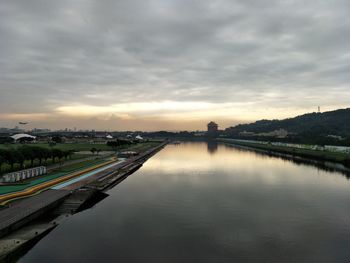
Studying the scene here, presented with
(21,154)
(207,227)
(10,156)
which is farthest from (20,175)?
(207,227)

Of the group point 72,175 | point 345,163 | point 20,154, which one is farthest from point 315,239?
point 345,163

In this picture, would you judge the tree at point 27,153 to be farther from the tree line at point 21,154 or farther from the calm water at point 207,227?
the calm water at point 207,227

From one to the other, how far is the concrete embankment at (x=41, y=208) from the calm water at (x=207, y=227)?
743mm

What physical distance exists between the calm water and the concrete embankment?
0.74 m

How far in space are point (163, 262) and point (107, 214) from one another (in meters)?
8.27

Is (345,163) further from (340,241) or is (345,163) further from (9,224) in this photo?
(9,224)

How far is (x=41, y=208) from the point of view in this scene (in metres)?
18.8

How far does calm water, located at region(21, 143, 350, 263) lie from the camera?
47.5 ft

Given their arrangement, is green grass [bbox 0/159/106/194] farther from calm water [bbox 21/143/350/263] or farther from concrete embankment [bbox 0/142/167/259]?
calm water [bbox 21/143/350/263]

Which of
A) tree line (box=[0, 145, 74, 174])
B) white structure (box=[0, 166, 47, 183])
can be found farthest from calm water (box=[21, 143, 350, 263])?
tree line (box=[0, 145, 74, 174])

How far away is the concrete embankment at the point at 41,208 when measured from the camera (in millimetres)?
14812

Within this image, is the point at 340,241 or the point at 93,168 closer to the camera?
the point at 340,241

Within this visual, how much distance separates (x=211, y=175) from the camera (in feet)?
131

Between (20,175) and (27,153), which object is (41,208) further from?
(27,153)
